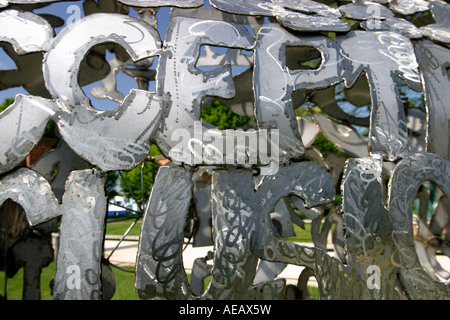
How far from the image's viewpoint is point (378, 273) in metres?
2.44

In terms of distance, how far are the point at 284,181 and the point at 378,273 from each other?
92 centimetres

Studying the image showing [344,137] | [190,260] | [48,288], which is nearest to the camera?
[344,137]

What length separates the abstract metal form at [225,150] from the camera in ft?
7.40

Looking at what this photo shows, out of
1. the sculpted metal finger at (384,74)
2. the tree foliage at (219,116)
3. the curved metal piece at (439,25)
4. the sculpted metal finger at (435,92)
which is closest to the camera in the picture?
the sculpted metal finger at (384,74)

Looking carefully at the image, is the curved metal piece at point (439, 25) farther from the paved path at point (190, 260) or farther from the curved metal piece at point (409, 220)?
the paved path at point (190, 260)

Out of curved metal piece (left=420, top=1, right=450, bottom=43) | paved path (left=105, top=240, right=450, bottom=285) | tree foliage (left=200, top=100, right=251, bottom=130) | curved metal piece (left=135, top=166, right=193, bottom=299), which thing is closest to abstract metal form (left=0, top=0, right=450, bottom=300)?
curved metal piece (left=135, top=166, right=193, bottom=299)

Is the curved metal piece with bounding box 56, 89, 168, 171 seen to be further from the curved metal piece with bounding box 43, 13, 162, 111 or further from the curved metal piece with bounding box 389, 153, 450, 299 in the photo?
the curved metal piece with bounding box 389, 153, 450, 299

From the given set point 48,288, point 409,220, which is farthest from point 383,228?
point 48,288

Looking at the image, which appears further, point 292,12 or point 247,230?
point 292,12

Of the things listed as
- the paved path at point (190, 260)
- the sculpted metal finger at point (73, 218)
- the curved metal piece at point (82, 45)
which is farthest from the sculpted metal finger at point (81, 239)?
the paved path at point (190, 260)

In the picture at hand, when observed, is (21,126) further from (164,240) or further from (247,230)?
(247,230)

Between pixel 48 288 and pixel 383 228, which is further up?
pixel 383 228

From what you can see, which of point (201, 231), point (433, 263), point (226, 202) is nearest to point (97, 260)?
point (226, 202)

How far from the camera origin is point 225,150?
2383 mm
